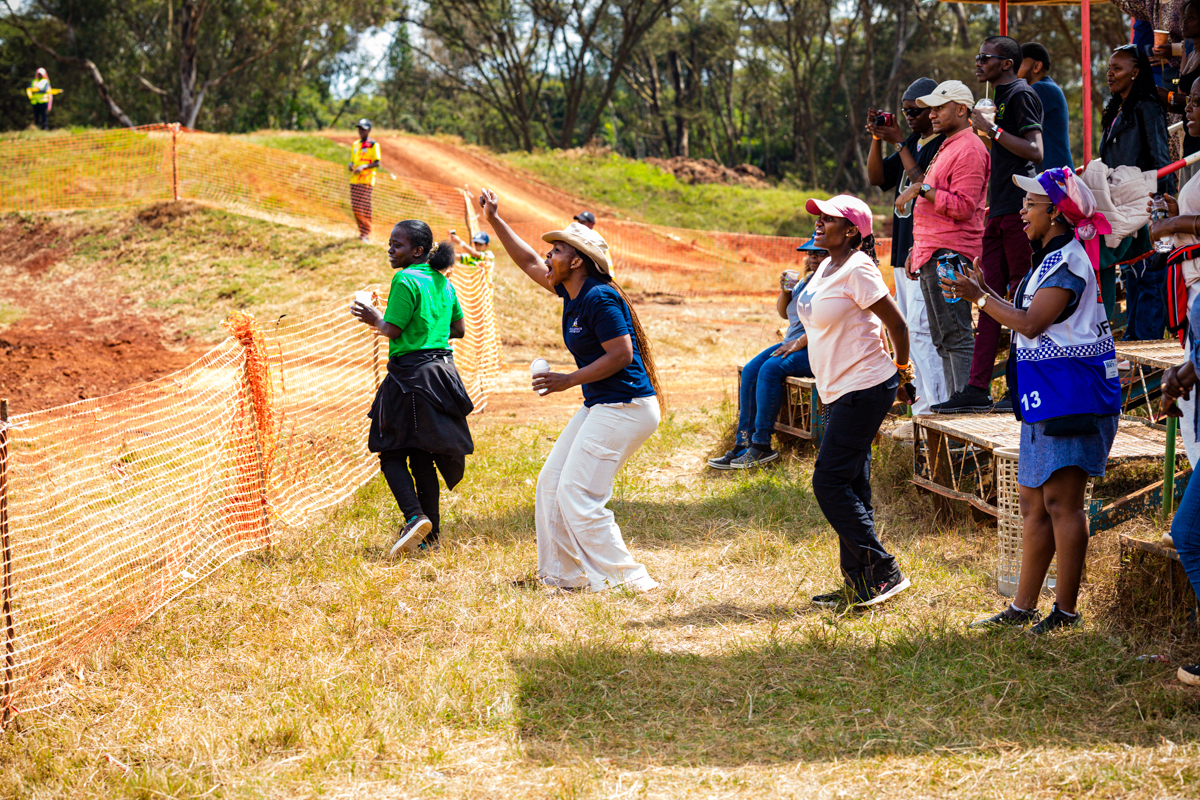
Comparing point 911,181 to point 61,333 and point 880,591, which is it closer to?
point 880,591

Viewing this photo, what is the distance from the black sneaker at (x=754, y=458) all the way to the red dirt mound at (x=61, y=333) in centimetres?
699

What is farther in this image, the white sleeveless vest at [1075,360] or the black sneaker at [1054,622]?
the black sneaker at [1054,622]

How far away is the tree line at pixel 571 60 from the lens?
111 feet

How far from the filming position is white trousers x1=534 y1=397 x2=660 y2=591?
503 cm

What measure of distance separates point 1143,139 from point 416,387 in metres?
4.72

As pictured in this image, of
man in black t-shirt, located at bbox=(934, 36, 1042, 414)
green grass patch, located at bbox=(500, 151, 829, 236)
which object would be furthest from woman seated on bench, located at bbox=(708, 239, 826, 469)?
green grass patch, located at bbox=(500, 151, 829, 236)

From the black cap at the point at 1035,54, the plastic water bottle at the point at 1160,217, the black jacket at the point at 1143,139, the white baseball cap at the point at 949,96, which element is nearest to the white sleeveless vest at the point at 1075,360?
the plastic water bottle at the point at 1160,217

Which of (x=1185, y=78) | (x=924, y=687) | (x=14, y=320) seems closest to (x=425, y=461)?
(x=924, y=687)

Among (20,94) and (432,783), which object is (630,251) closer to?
(432,783)

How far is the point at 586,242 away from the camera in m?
4.98

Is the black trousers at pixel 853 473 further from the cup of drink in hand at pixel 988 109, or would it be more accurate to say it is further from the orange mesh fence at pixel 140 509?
the orange mesh fence at pixel 140 509

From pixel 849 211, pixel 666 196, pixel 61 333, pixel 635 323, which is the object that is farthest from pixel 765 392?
pixel 666 196

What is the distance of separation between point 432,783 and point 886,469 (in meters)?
4.32

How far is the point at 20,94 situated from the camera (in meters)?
34.8
